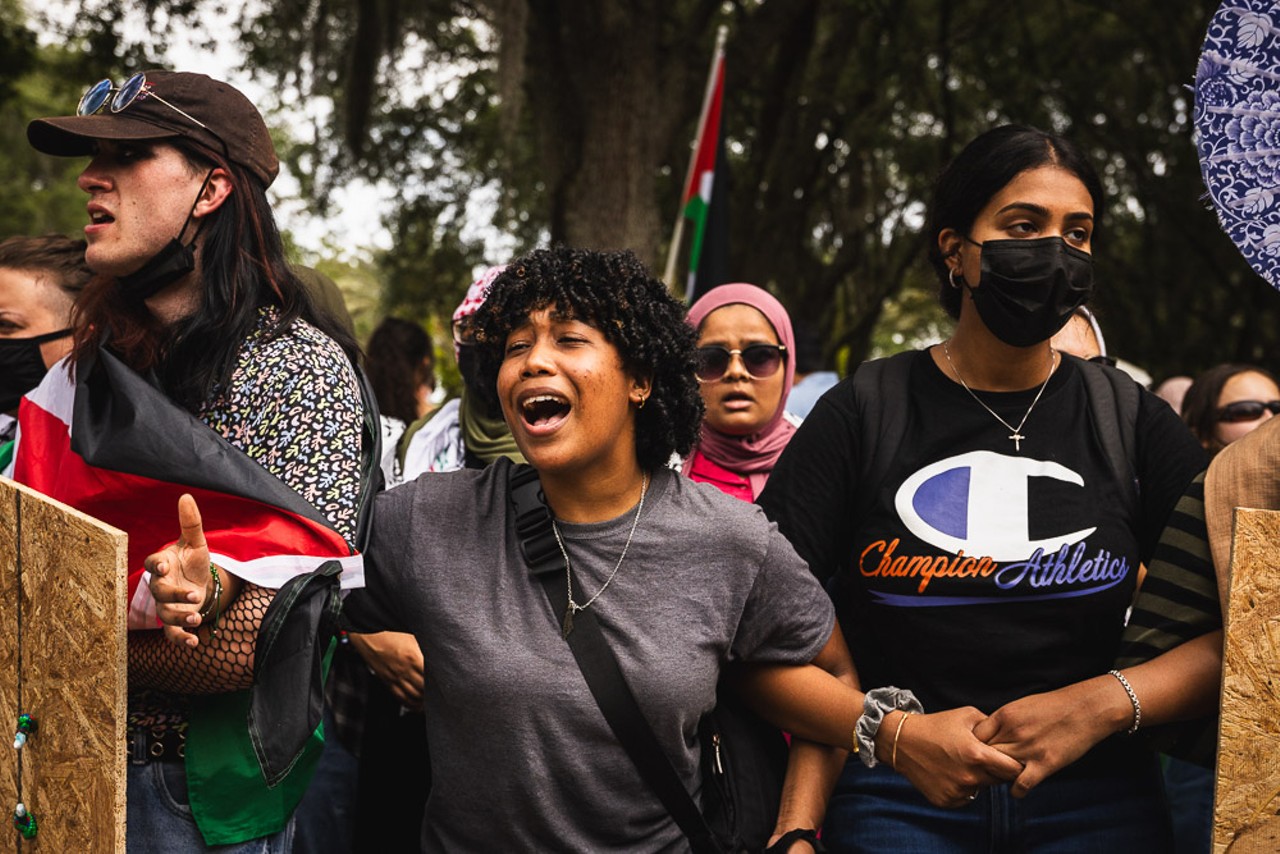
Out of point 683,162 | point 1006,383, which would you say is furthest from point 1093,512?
point 683,162

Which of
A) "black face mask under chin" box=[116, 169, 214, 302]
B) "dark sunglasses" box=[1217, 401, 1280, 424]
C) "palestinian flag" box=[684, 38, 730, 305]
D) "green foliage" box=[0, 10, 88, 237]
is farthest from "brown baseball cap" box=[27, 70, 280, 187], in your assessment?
"green foliage" box=[0, 10, 88, 237]

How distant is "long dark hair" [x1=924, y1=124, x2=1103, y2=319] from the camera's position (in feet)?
9.17

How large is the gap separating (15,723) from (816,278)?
52.7 ft

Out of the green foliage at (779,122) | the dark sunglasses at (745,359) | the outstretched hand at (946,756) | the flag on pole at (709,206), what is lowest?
the outstretched hand at (946,756)

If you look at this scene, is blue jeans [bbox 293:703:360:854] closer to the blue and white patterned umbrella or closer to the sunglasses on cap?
the sunglasses on cap

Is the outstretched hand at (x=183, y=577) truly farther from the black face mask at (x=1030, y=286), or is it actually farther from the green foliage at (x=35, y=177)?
the green foliage at (x=35, y=177)

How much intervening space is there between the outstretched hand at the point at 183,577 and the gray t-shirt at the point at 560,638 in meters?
0.44

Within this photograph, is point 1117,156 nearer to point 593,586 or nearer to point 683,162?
point 683,162

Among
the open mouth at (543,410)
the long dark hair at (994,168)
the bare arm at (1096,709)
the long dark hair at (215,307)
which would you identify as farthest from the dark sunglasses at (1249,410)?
the long dark hair at (215,307)

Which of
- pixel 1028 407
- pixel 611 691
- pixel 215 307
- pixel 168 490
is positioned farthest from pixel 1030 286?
pixel 168 490

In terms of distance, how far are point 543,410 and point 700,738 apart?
2.33ft

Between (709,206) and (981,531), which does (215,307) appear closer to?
(981,531)

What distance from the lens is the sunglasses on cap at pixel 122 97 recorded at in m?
2.54

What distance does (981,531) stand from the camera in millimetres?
2701
